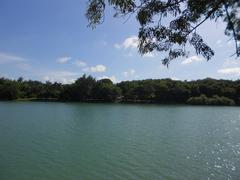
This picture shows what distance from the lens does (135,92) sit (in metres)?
140

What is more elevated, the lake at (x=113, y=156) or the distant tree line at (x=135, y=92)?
the distant tree line at (x=135, y=92)

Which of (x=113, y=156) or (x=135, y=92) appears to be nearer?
(x=113, y=156)

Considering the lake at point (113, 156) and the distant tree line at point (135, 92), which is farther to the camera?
the distant tree line at point (135, 92)

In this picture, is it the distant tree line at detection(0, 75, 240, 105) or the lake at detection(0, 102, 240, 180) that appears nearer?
the lake at detection(0, 102, 240, 180)

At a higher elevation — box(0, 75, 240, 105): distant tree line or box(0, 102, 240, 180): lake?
box(0, 75, 240, 105): distant tree line

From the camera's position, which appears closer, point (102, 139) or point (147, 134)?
point (102, 139)

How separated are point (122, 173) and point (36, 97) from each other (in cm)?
13479

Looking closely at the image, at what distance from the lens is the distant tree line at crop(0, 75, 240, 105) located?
126188 millimetres

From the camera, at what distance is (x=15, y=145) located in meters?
26.2

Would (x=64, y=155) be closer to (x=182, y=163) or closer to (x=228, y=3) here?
(x=182, y=163)

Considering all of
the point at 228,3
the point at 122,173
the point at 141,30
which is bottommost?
the point at 122,173

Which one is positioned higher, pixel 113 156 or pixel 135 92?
pixel 135 92

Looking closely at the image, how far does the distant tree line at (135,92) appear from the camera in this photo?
12619 cm

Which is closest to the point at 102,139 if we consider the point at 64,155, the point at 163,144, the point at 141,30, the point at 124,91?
the point at 163,144
